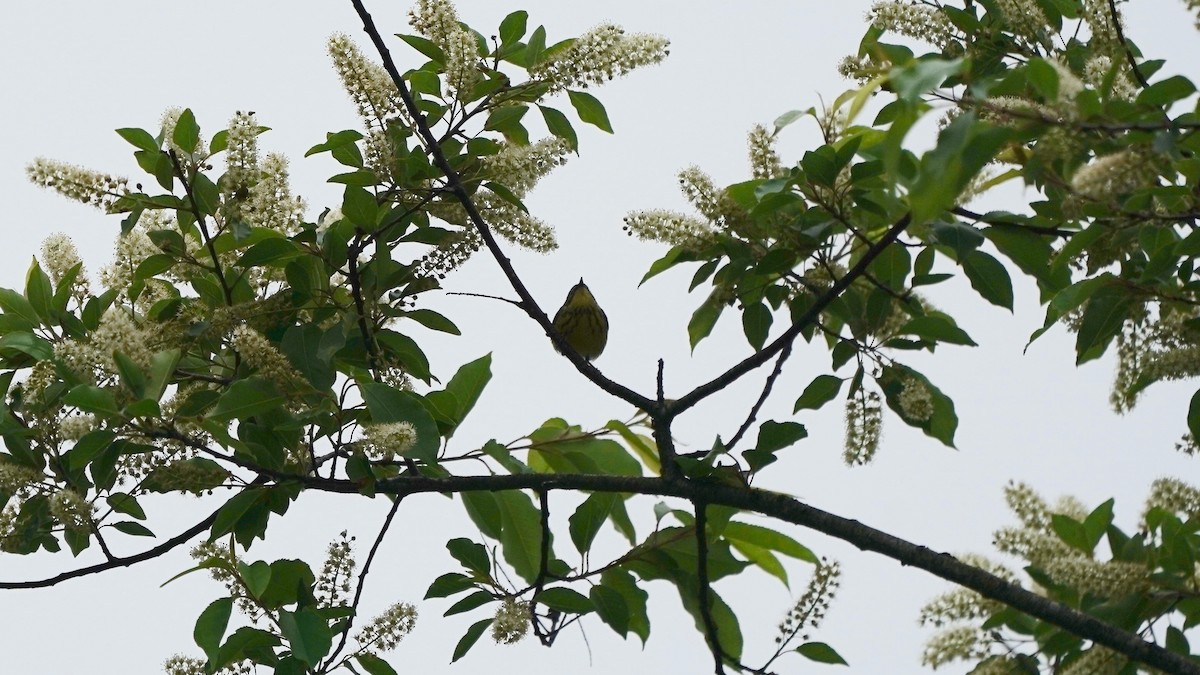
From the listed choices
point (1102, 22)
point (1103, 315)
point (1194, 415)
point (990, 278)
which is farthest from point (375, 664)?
point (1102, 22)

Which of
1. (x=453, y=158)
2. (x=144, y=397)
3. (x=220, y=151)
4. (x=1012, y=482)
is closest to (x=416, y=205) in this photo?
(x=453, y=158)

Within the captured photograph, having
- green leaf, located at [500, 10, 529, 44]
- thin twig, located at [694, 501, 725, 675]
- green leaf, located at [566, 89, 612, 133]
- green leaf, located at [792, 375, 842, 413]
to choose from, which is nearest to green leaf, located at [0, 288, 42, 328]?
green leaf, located at [500, 10, 529, 44]

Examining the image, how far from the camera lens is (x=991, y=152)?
71.0 inches

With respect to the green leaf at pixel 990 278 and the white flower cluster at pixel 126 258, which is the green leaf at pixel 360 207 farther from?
the green leaf at pixel 990 278

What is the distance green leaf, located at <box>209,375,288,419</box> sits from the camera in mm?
2986

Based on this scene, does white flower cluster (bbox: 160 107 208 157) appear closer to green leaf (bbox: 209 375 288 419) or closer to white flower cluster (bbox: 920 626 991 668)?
green leaf (bbox: 209 375 288 419)

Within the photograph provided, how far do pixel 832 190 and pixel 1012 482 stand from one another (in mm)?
934

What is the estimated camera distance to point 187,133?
311 cm

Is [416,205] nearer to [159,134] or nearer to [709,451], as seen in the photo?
[159,134]

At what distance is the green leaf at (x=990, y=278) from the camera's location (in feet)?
10.4

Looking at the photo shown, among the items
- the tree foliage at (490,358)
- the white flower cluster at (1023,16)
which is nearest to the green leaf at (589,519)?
the tree foliage at (490,358)

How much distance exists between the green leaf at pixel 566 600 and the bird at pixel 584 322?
2380 millimetres

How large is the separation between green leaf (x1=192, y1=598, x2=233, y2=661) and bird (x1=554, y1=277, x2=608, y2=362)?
2.72 m

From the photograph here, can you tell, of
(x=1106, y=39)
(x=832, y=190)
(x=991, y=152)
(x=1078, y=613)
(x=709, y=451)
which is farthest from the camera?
(x=1106, y=39)
